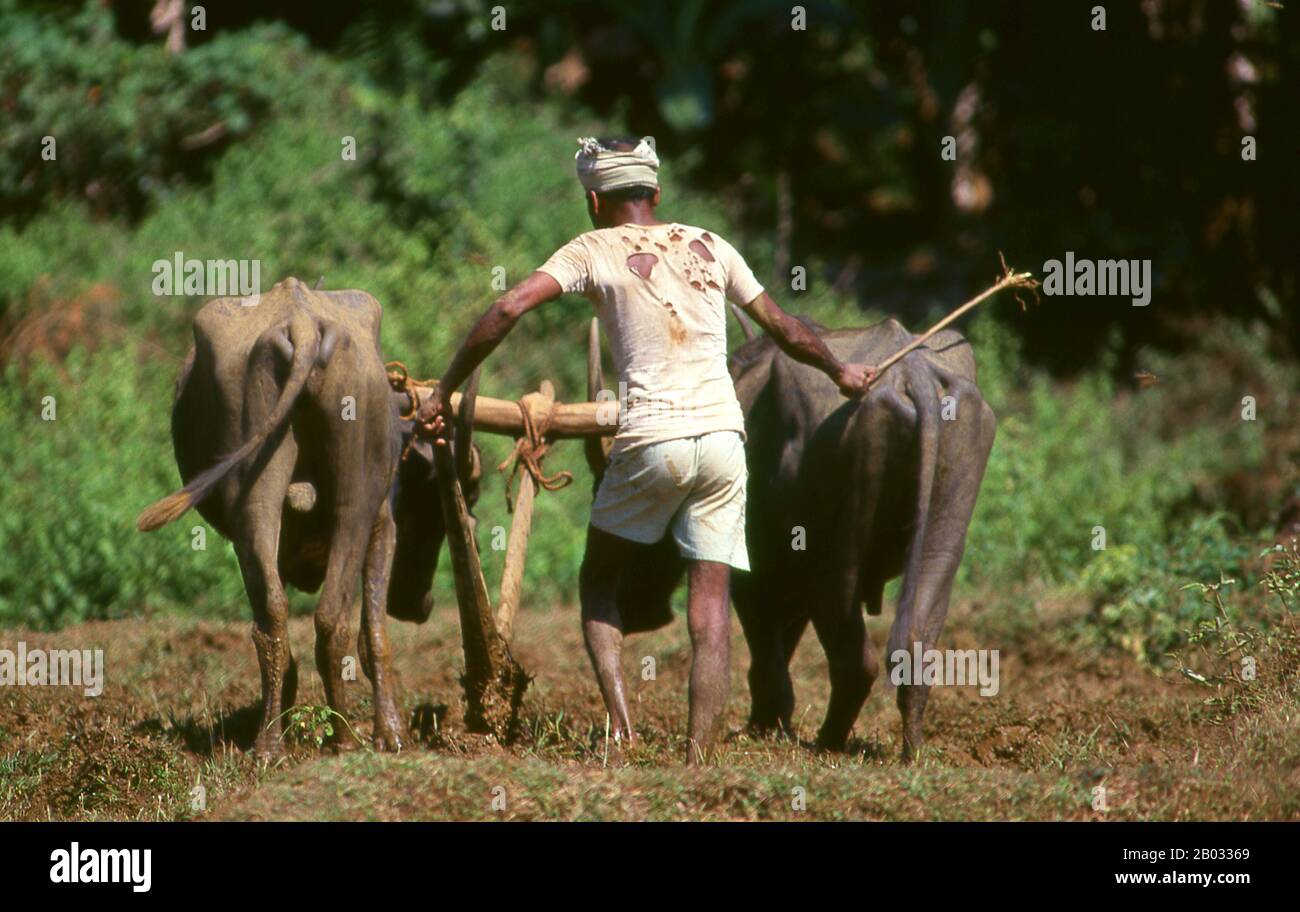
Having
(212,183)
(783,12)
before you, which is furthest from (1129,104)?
(212,183)

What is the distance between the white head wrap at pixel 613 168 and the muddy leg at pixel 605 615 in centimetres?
122

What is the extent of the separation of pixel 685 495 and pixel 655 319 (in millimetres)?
603

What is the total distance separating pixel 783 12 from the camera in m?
17.2

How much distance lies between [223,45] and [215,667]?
8.16m

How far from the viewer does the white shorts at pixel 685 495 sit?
19.9 ft

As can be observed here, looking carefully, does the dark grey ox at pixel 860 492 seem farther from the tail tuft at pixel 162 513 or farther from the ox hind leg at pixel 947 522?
the tail tuft at pixel 162 513

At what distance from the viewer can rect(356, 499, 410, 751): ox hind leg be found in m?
6.74

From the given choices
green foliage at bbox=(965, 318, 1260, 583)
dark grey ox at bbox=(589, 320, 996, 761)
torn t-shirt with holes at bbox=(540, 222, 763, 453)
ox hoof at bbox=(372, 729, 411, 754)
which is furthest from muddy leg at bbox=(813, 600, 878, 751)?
green foliage at bbox=(965, 318, 1260, 583)

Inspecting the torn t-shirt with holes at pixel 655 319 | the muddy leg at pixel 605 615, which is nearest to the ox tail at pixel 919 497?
the torn t-shirt with holes at pixel 655 319

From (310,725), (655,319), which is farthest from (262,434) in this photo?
(655,319)

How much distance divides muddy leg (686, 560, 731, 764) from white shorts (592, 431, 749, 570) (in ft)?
0.21

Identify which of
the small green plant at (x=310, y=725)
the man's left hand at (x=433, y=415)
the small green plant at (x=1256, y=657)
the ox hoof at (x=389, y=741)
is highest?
the man's left hand at (x=433, y=415)

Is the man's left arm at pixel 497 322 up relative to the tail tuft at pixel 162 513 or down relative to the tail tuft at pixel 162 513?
up

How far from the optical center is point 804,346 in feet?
20.9
